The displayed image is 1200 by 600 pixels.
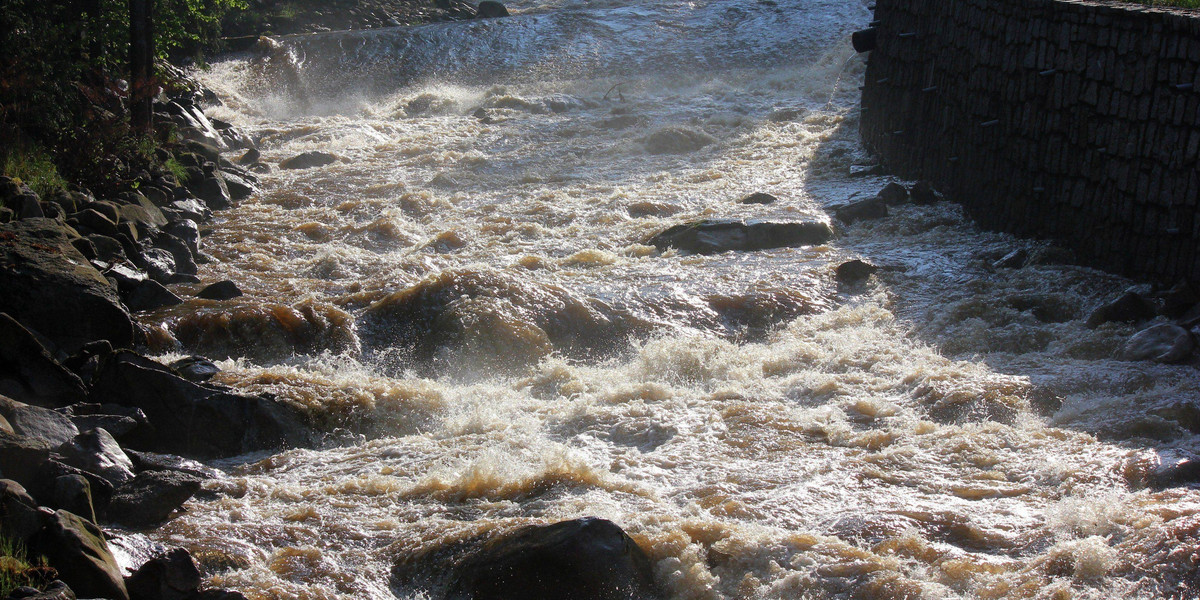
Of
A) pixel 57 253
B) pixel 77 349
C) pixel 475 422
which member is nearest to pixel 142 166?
pixel 57 253

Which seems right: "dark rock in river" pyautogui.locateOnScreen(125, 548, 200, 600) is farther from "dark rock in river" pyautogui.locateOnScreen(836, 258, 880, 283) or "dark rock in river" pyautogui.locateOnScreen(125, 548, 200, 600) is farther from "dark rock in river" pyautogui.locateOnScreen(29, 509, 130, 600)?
"dark rock in river" pyautogui.locateOnScreen(836, 258, 880, 283)

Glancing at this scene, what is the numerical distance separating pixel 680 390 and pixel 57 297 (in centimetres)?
455

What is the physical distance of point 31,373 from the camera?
20.8 feet

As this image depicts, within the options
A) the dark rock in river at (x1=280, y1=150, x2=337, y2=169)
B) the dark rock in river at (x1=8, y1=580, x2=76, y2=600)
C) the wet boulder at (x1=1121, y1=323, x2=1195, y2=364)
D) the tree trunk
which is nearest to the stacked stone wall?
the wet boulder at (x1=1121, y1=323, x2=1195, y2=364)

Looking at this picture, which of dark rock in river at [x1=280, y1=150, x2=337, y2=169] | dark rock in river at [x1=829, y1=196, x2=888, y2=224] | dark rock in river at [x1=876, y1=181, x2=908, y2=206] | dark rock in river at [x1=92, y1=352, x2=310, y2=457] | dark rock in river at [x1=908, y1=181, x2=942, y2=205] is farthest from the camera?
dark rock in river at [x1=280, y1=150, x2=337, y2=169]

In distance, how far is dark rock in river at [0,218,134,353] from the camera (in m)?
7.03

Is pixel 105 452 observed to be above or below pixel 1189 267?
below

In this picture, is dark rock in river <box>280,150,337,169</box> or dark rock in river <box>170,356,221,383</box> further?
dark rock in river <box>280,150,337,169</box>

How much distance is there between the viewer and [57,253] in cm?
768

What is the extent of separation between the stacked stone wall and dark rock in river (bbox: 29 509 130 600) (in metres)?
7.79

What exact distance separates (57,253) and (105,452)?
271 cm

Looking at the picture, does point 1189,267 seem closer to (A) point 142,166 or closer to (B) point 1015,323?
(B) point 1015,323

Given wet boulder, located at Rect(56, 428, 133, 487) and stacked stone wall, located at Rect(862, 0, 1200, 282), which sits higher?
stacked stone wall, located at Rect(862, 0, 1200, 282)

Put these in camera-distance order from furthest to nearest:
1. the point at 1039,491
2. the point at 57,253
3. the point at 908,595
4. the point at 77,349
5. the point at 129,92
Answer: the point at 129,92, the point at 57,253, the point at 77,349, the point at 1039,491, the point at 908,595
